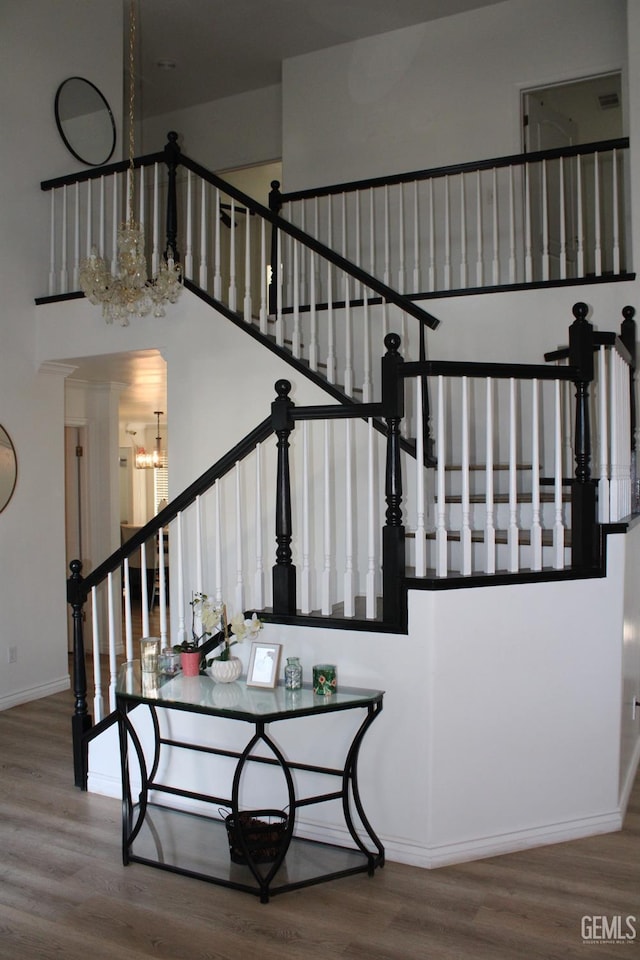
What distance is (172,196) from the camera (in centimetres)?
523

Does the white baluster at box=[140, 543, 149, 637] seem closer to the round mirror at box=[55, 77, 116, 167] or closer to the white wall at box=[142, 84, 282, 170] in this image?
the round mirror at box=[55, 77, 116, 167]

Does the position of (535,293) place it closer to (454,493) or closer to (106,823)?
(454,493)

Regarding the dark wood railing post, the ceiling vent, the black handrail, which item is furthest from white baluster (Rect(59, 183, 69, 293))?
the ceiling vent

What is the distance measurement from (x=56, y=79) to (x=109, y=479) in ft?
11.2

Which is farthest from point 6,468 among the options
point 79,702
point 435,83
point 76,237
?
point 435,83

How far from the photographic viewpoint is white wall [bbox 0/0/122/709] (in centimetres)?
573

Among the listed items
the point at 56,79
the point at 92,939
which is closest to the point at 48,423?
the point at 56,79

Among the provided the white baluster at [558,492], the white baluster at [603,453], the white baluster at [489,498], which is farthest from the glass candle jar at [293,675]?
the white baluster at [603,453]

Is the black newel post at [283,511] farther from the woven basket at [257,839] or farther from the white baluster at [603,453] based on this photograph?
the white baluster at [603,453]

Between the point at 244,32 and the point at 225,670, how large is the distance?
6.19 m

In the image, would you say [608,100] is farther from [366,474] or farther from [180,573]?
[180,573]

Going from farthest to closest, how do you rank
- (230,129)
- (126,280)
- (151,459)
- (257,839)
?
(151,459), (230,129), (126,280), (257,839)

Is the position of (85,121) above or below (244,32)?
below

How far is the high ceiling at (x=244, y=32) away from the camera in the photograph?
22.1 ft
